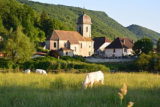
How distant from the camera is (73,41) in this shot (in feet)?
284

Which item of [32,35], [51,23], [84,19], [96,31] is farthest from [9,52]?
[96,31]

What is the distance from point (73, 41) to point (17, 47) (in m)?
35.0

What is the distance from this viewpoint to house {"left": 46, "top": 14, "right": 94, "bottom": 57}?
8425 centimetres

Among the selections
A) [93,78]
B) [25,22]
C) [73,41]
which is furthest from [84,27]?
[93,78]

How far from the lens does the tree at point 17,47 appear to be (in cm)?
5197

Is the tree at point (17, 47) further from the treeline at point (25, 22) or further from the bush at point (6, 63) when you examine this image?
the treeline at point (25, 22)

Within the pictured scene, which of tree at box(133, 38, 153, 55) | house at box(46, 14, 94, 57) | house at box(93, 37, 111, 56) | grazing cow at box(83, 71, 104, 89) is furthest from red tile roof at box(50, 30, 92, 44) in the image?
grazing cow at box(83, 71, 104, 89)

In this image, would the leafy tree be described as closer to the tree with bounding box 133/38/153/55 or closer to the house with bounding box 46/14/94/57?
the tree with bounding box 133/38/153/55

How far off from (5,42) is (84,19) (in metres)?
44.0

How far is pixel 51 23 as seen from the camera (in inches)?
4080

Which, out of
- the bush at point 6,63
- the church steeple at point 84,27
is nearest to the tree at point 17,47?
the bush at point 6,63

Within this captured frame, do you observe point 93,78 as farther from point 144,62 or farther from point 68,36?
point 68,36

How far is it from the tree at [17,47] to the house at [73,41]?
28.5m

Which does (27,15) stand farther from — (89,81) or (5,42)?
(89,81)
